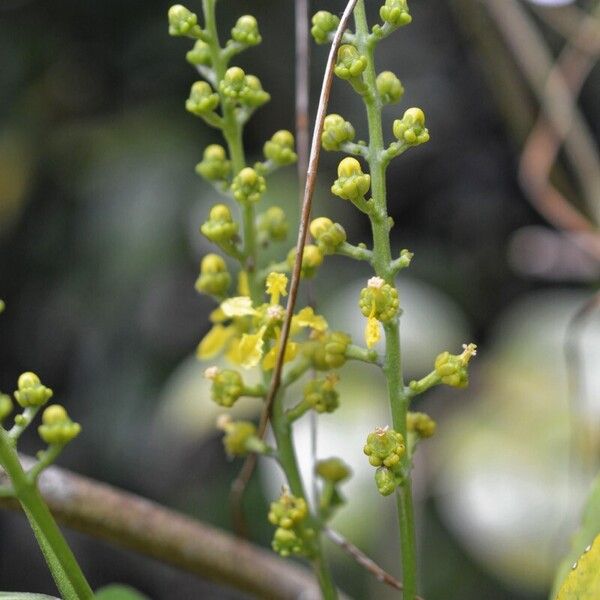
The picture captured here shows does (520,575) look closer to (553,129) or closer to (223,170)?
(553,129)

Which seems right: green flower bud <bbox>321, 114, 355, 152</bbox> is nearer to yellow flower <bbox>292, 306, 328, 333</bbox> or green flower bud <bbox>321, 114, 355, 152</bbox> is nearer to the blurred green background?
yellow flower <bbox>292, 306, 328, 333</bbox>

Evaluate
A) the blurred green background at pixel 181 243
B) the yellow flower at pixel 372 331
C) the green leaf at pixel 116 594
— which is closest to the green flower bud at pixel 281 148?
the yellow flower at pixel 372 331

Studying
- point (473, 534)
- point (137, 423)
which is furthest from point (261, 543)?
point (473, 534)

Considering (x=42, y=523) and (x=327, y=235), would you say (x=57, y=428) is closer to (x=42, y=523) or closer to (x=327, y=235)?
(x=42, y=523)

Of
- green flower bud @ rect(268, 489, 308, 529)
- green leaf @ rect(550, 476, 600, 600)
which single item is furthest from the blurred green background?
green flower bud @ rect(268, 489, 308, 529)

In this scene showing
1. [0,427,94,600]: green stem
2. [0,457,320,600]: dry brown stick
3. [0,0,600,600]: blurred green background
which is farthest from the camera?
[0,0,600,600]: blurred green background

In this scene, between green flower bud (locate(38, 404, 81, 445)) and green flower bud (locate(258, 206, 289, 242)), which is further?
green flower bud (locate(258, 206, 289, 242))
